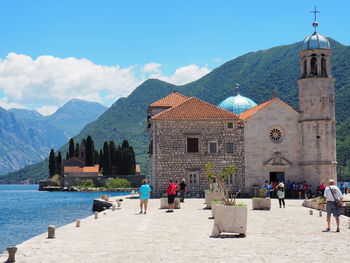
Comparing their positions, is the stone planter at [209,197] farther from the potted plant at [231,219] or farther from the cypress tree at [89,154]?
the cypress tree at [89,154]

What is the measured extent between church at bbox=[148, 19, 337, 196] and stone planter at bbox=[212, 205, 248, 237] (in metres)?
26.0

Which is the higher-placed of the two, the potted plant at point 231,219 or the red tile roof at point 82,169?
the red tile roof at point 82,169

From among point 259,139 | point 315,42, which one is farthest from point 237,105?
point 315,42

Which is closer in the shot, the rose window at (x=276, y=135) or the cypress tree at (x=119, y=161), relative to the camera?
the rose window at (x=276, y=135)

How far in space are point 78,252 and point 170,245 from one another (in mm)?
2343

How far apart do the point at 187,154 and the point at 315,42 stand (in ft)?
41.4

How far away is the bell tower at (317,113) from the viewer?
40.8m

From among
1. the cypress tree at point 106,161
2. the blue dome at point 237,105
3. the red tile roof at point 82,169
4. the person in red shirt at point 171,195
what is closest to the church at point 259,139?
the blue dome at point 237,105

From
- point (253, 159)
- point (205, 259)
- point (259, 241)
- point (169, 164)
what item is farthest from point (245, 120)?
point (205, 259)

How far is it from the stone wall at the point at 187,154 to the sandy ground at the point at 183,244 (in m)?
21.4

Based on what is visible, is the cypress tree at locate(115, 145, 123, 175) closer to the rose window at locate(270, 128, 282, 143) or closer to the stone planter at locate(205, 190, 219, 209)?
the rose window at locate(270, 128, 282, 143)

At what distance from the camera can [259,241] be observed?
14195mm

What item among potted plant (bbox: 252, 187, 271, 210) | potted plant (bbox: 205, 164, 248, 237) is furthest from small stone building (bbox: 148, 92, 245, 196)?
potted plant (bbox: 205, 164, 248, 237)

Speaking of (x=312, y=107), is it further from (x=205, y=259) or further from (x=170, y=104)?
(x=205, y=259)
